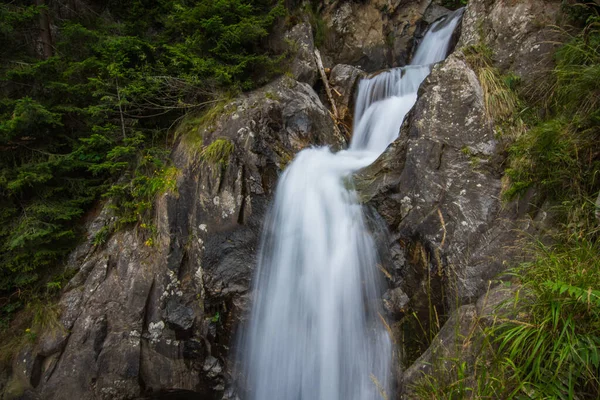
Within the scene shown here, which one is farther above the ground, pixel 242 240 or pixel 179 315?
pixel 242 240

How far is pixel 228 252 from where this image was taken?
4.66 metres

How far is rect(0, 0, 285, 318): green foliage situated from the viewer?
506 cm

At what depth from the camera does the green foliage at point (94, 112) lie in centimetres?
506

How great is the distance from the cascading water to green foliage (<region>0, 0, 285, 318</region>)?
4.95ft

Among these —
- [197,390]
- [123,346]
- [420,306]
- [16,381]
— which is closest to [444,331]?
[420,306]

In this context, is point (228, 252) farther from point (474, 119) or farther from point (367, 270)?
point (474, 119)

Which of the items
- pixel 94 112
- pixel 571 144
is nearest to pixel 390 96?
pixel 571 144

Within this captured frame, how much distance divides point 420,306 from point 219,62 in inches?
210

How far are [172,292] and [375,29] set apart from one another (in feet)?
27.5

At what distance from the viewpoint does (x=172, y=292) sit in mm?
4641

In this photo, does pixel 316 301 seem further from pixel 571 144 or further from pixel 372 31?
pixel 372 31

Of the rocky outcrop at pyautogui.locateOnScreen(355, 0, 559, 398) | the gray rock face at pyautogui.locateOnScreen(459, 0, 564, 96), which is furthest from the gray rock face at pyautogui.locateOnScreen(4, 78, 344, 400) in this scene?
the gray rock face at pyautogui.locateOnScreen(459, 0, 564, 96)

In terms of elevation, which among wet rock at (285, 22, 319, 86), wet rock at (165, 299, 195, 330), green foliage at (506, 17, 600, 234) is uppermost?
wet rock at (285, 22, 319, 86)

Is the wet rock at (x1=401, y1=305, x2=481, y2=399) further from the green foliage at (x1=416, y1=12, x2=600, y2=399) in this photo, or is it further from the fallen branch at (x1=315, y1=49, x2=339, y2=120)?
the fallen branch at (x1=315, y1=49, x2=339, y2=120)
